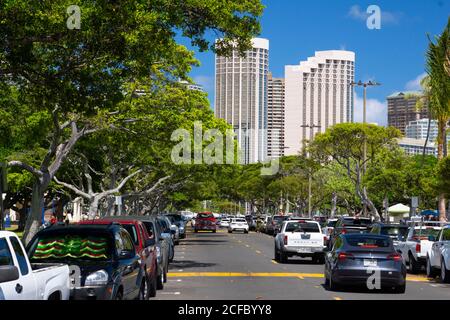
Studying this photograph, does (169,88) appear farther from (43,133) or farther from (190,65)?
(43,133)

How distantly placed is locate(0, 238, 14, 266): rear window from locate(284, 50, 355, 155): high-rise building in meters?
113

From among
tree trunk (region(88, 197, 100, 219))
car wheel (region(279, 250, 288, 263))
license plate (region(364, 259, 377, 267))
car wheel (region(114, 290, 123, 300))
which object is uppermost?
tree trunk (region(88, 197, 100, 219))

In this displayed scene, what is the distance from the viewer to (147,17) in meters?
17.6

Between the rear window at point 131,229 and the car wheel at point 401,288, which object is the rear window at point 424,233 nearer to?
the car wheel at point 401,288

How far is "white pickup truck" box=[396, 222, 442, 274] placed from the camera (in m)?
25.1

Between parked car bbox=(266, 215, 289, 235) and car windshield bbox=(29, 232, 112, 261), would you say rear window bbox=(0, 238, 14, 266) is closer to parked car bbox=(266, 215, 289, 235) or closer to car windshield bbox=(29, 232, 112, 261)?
car windshield bbox=(29, 232, 112, 261)

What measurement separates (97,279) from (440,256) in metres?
13.5

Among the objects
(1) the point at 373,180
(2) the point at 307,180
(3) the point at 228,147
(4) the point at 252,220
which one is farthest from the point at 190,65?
(2) the point at 307,180

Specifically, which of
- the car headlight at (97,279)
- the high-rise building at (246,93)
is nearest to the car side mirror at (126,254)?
the car headlight at (97,279)

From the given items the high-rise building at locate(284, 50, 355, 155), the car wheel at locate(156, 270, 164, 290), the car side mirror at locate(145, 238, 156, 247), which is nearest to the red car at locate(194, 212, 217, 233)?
the car wheel at locate(156, 270, 164, 290)

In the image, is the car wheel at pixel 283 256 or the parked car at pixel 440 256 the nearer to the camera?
the parked car at pixel 440 256

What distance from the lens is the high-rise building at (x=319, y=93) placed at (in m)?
123

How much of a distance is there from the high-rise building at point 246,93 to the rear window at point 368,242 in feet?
344

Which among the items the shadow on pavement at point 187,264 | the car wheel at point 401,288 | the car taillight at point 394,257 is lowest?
the shadow on pavement at point 187,264
